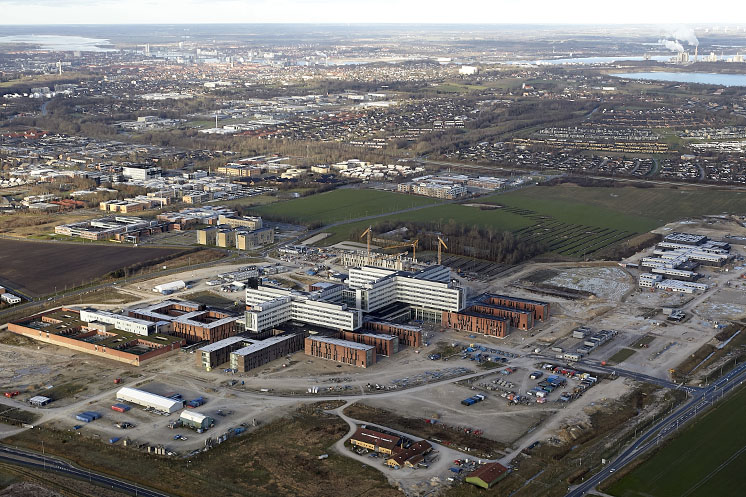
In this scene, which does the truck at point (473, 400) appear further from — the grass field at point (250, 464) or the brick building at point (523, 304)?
the brick building at point (523, 304)

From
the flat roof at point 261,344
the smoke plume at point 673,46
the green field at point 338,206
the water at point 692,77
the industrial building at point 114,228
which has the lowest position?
the green field at point 338,206

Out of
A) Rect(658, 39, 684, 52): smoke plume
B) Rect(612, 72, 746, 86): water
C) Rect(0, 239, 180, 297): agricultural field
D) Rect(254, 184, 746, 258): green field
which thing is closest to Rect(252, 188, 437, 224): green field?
Rect(254, 184, 746, 258): green field

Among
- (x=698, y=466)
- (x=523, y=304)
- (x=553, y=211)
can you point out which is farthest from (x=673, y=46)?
(x=698, y=466)

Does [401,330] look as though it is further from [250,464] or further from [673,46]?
[673,46]

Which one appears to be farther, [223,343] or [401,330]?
[401,330]

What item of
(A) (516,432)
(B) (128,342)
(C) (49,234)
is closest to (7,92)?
(C) (49,234)

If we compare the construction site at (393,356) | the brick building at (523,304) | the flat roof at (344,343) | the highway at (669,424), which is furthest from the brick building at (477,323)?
the highway at (669,424)

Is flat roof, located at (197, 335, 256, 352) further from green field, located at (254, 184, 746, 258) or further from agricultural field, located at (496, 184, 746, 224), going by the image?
agricultural field, located at (496, 184, 746, 224)
